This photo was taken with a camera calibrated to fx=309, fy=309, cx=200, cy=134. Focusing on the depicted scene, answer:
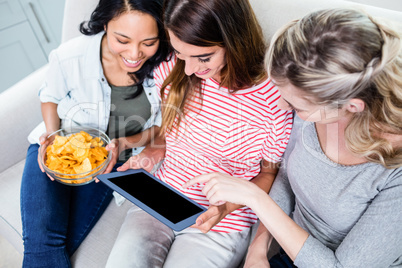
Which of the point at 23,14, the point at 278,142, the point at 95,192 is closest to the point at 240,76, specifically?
the point at 278,142

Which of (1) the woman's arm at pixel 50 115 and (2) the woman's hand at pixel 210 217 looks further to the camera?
(1) the woman's arm at pixel 50 115

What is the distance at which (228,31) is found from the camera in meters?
0.84

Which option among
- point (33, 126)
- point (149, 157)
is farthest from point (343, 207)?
point (33, 126)

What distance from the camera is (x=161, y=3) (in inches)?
39.4

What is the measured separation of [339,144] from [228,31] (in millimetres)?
433

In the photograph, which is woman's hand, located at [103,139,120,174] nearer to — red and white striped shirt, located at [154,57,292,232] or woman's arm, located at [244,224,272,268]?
red and white striped shirt, located at [154,57,292,232]

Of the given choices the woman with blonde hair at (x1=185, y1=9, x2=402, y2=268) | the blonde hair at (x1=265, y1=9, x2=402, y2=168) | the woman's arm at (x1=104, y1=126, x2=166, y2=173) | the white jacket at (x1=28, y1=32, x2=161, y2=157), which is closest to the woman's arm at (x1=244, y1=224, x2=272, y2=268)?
the woman with blonde hair at (x1=185, y1=9, x2=402, y2=268)

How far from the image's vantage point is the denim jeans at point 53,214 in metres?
1.08

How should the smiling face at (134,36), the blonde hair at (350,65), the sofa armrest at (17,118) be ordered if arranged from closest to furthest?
the blonde hair at (350,65) → the smiling face at (134,36) → the sofa armrest at (17,118)

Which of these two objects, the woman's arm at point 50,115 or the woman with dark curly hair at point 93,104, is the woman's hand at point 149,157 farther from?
the woman's arm at point 50,115

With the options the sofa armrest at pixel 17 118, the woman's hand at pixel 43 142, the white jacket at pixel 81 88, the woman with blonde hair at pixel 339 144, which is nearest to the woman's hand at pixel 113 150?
the white jacket at pixel 81 88

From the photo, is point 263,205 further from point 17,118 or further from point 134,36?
point 17,118

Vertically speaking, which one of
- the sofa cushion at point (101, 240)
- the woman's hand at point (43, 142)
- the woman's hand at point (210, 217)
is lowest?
the sofa cushion at point (101, 240)

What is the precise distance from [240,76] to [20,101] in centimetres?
106
